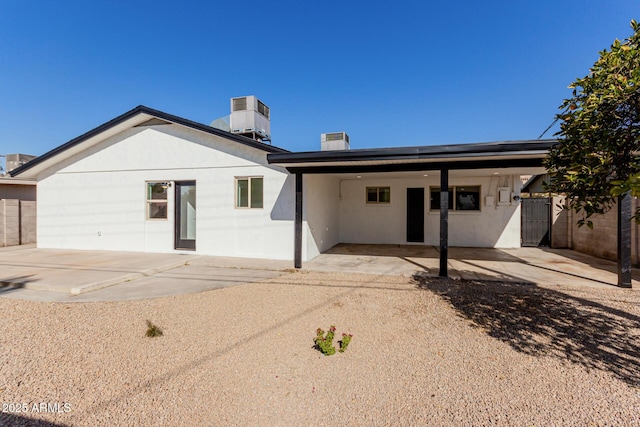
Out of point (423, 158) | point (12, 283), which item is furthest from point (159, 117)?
point (423, 158)

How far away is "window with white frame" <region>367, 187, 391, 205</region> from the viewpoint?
10859mm

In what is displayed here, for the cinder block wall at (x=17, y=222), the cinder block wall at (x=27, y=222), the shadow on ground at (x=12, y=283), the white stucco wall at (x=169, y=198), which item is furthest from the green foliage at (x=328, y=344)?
the cinder block wall at (x=27, y=222)

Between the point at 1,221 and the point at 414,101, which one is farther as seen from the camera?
the point at 414,101

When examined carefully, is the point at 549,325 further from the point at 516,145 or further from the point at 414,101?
the point at 414,101

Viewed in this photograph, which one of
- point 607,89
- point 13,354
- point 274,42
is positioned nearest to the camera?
point 607,89

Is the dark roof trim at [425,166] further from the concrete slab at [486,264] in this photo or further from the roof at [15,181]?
the roof at [15,181]

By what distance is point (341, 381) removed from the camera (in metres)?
2.48

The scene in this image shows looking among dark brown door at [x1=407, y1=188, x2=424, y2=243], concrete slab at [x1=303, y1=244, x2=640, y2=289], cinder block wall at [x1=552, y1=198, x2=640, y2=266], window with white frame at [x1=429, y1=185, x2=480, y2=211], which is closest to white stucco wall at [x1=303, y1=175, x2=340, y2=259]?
concrete slab at [x1=303, y1=244, x2=640, y2=289]

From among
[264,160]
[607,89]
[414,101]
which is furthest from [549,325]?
[414,101]

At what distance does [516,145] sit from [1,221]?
52.6ft

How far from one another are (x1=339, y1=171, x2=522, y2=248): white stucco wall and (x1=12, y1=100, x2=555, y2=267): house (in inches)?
1.5

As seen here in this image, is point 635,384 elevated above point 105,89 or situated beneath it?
situated beneath

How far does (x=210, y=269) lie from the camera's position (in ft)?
22.4

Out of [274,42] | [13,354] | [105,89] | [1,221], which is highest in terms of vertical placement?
[274,42]
